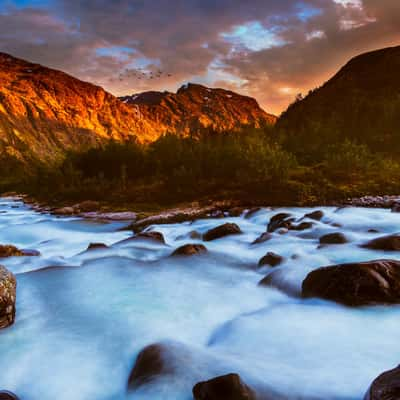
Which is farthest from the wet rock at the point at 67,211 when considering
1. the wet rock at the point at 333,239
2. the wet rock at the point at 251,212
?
the wet rock at the point at 333,239

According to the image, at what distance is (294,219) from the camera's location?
10.7 meters

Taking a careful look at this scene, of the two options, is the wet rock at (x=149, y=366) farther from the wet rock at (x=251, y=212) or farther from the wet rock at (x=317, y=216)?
the wet rock at (x=251, y=212)

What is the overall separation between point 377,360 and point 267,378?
3.80ft

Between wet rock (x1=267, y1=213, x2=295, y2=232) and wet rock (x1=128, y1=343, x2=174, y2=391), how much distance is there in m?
6.63

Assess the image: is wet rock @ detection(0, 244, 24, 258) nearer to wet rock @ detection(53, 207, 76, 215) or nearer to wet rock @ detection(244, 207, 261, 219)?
wet rock @ detection(244, 207, 261, 219)

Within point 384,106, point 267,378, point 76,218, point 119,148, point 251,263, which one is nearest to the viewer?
point 267,378

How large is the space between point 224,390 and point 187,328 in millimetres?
1808

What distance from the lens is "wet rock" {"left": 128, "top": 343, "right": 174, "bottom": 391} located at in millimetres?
3391

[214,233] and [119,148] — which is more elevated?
[119,148]

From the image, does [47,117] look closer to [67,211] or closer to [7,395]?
[67,211]

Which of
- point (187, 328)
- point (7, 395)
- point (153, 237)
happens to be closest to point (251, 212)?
point (153, 237)

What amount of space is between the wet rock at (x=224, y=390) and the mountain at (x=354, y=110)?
2023cm

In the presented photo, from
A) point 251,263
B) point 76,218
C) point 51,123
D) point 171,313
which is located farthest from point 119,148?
point 51,123

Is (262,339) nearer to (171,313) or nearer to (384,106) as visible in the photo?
(171,313)
